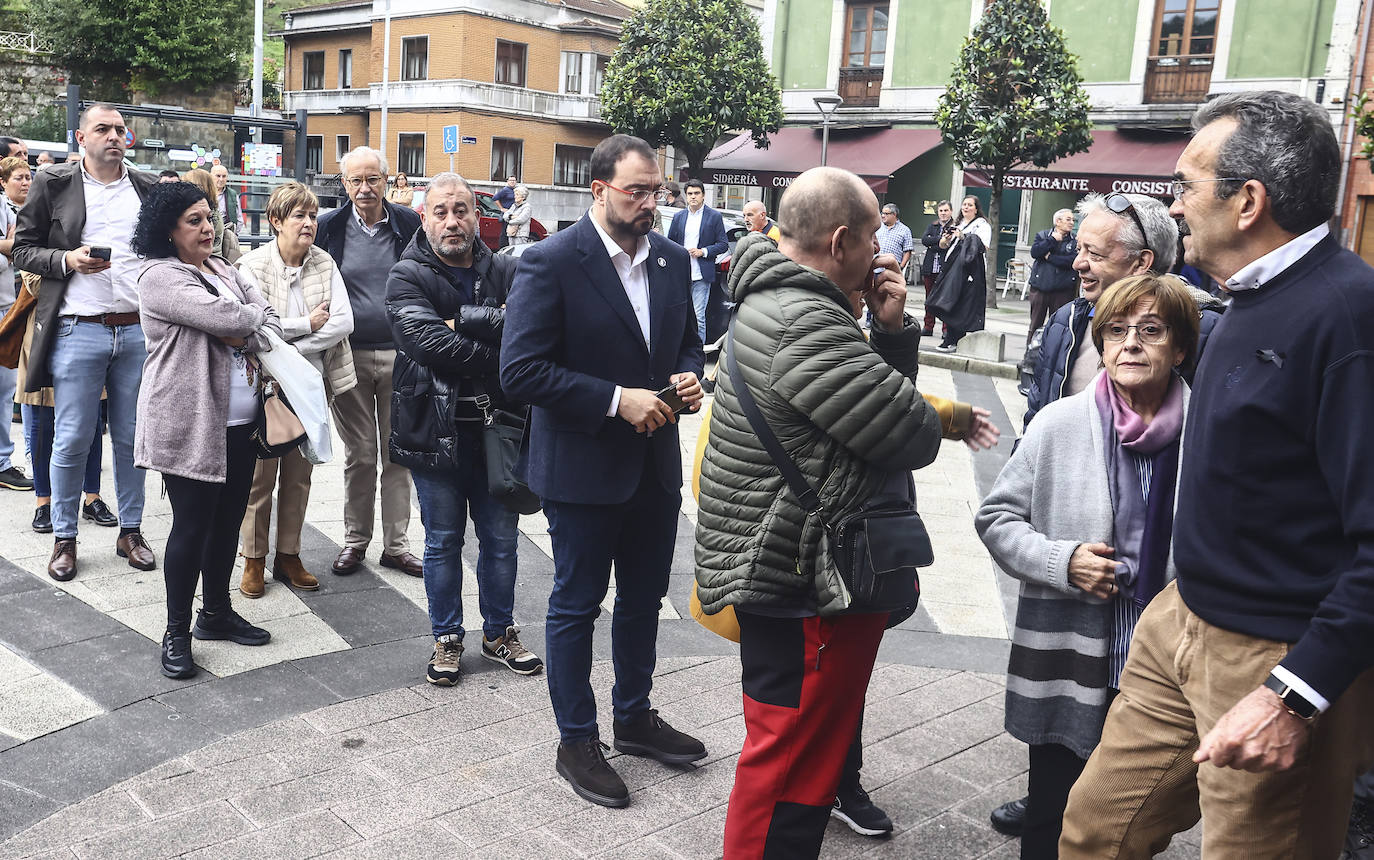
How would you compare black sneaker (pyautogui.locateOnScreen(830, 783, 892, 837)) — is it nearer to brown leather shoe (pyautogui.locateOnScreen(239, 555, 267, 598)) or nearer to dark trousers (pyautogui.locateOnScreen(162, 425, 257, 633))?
dark trousers (pyautogui.locateOnScreen(162, 425, 257, 633))

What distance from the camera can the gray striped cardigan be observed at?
9.79ft

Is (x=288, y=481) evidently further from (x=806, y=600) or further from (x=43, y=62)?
(x=43, y=62)

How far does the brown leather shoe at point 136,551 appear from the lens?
562 cm

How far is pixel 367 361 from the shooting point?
232 inches

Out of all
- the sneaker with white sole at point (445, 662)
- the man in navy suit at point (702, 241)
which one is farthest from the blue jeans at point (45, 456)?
the man in navy suit at point (702, 241)

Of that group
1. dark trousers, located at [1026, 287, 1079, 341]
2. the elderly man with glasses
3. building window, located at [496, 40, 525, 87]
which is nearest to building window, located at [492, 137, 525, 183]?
building window, located at [496, 40, 525, 87]

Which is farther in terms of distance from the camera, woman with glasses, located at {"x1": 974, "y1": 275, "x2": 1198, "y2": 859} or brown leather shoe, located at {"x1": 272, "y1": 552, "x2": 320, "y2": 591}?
brown leather shoe, located at {"x1": 272, "y1": 552, "x2": 320, "y2": 591}

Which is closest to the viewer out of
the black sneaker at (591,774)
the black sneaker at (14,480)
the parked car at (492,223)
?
the black sneaker at (591,774)

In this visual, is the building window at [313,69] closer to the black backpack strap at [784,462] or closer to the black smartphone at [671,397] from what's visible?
the black smartphone at [671,397]

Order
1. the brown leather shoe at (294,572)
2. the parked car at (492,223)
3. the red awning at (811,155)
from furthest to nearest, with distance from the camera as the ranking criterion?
the red awning at (811,155)
the parked car at (492,223)
the brown leather shoe at (294,572)

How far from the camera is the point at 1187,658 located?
2.36 meters

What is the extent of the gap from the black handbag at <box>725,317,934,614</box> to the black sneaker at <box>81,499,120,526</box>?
463cm

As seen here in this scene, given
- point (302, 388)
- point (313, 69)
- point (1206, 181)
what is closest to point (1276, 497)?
point (1206, 181)

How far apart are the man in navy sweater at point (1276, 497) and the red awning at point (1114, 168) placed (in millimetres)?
24197
